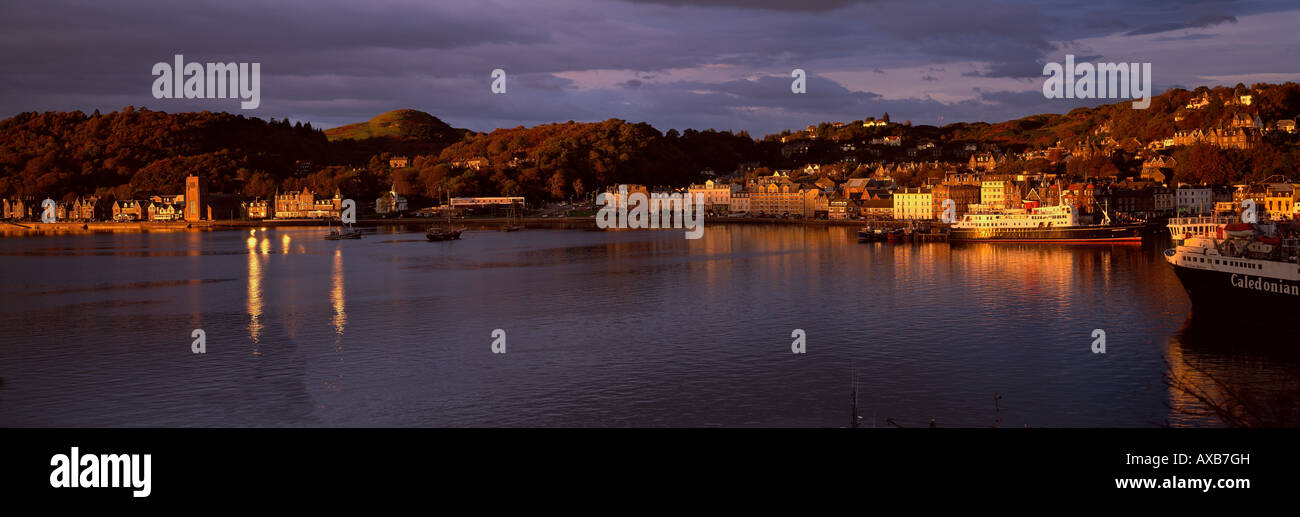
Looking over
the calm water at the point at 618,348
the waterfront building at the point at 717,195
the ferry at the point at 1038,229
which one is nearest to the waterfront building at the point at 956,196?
the ferry at the point at 1038,229

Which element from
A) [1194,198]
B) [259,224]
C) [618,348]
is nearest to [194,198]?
[259,224]

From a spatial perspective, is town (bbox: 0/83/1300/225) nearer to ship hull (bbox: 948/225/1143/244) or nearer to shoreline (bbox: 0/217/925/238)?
shoreline (bbox: 0/217/925/238)

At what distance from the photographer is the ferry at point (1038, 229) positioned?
71250mm

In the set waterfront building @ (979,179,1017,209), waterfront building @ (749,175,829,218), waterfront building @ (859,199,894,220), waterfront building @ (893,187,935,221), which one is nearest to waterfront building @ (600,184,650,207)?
waterfront building @ (749,175,829,218)

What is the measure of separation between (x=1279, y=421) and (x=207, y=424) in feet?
64.3

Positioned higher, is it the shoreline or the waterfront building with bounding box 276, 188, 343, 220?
the waterfront building with bounding box 276, 188, 343, 220

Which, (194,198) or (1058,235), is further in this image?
A: (194,198)

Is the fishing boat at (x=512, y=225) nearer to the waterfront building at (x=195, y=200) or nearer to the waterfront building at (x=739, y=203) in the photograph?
the waterfront building at (x=739, y=203)

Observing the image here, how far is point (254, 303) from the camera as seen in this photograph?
3788cm

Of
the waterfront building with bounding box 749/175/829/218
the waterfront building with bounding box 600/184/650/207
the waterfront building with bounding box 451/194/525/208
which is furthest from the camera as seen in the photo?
the waterfront building with bounding box 451/194/525/208

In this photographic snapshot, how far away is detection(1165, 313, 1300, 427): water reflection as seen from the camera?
56.5ft

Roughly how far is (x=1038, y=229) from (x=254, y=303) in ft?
195

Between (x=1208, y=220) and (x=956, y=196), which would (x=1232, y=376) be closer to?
(x=1208, y=220)
